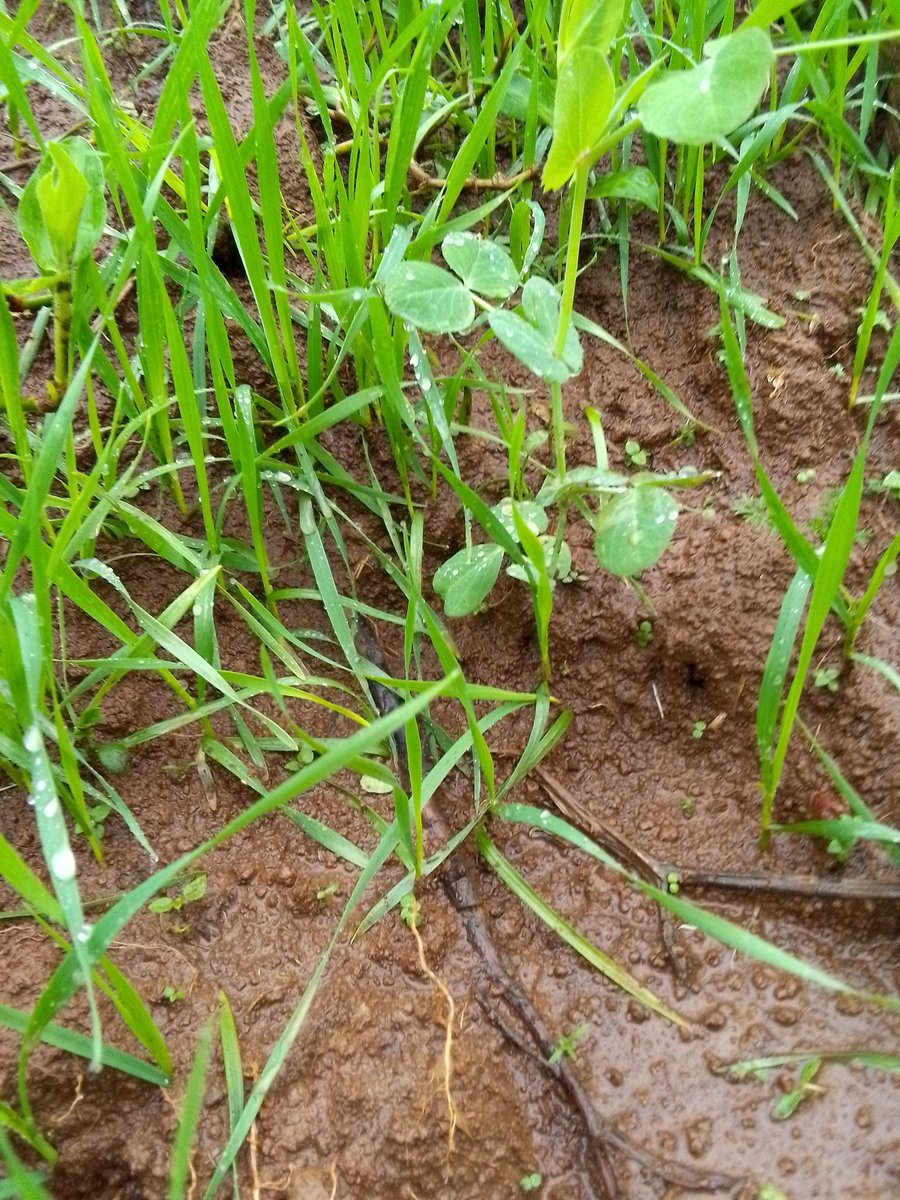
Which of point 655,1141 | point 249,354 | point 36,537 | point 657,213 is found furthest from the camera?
point 657,213

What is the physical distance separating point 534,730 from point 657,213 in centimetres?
88

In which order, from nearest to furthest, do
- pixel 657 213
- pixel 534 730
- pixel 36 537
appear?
pixel 36 537, pixel 534 730, pixel 657 213

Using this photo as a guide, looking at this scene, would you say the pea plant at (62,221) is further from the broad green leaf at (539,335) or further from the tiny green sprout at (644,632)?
the tiny green sprout at (644,632)

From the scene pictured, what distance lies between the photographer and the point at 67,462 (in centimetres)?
95

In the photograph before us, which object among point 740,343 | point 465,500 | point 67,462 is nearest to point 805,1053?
point 465,500

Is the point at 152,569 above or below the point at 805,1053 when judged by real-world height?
above

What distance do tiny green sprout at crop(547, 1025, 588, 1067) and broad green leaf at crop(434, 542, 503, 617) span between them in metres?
0.52

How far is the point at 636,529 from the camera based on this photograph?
87 centimetres

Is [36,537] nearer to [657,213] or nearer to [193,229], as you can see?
[193,229]

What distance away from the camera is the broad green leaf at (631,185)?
1199mm

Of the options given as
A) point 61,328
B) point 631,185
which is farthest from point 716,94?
point 61,328

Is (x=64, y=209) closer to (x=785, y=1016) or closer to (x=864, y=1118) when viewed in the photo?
(x=785, y=1016)

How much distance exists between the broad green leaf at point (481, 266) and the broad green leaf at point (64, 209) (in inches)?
16.0

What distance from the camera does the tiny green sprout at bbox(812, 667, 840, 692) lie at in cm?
103
